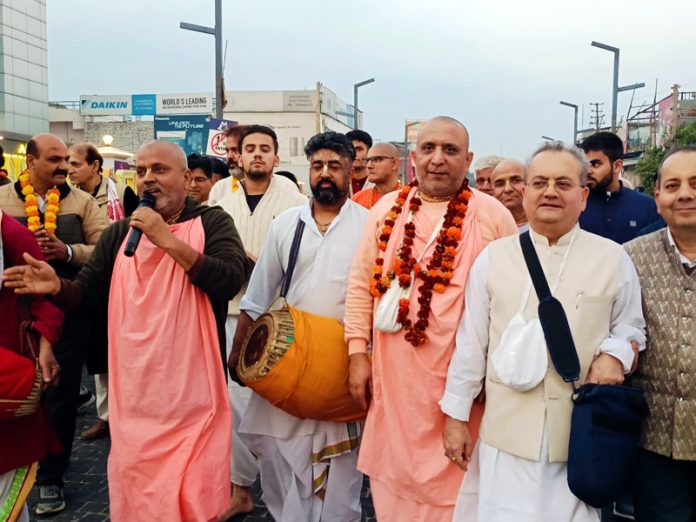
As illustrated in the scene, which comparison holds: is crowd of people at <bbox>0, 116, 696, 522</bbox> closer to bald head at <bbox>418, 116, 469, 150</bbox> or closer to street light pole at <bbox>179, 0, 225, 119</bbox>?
bald head at <bbox>418, 116, 469, 150</bbox>

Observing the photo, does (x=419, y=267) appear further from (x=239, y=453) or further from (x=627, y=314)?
(x=239, y=453)

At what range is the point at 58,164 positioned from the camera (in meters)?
4.71

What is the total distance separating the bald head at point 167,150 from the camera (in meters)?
3.58

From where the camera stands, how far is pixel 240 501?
4418 millimetres

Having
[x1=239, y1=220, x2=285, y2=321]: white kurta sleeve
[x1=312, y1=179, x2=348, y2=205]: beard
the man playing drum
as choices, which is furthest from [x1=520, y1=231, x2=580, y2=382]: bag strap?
[x1=239, y1=220, x2=285, y2=321]: white kurta sleeve

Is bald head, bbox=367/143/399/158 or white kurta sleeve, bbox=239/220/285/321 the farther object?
bald head, bbox=367/143/399/158

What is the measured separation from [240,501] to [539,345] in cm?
256

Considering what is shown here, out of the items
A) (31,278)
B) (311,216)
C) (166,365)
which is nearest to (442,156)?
(311,216)

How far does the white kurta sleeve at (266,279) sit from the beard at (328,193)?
1.00 feet

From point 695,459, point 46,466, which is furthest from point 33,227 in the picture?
point 695,459

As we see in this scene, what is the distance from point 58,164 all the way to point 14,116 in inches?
1117

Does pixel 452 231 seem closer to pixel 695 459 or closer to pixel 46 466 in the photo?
pixel 695 459

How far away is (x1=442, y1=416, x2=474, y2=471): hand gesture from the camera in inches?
118

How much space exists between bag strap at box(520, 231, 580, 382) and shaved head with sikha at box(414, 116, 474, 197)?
3.07 feet
